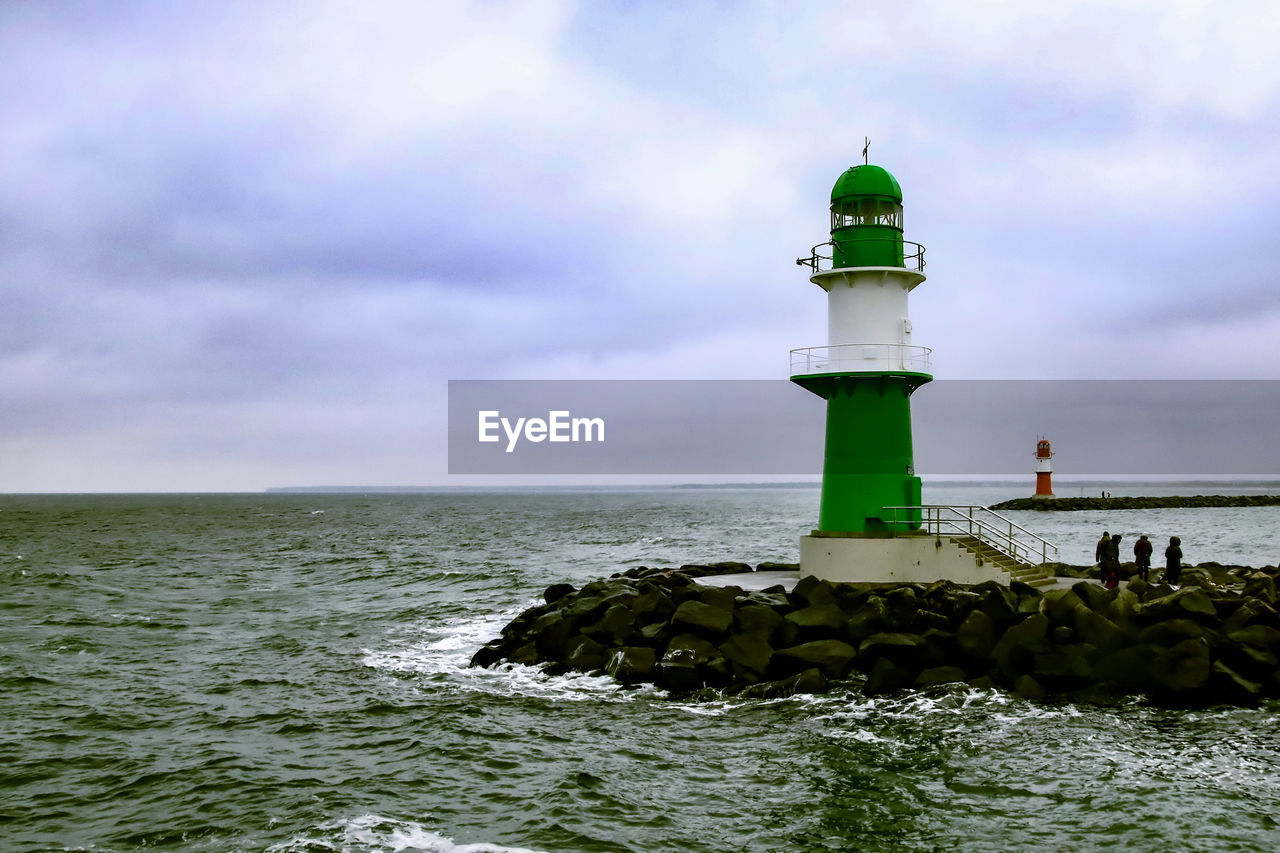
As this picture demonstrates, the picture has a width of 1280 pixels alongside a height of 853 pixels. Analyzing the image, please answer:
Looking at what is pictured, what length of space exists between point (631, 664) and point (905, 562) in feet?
18.2

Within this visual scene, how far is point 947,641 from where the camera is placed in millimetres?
15523

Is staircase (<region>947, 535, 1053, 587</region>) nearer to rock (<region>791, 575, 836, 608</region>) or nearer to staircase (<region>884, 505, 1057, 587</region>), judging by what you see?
staircase (<region>884, 505, 1057, 587</region>)

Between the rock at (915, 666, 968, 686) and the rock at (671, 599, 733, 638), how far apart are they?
309cm

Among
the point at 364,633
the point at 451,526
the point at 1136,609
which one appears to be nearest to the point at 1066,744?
the point at 1136,609

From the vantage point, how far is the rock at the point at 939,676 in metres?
15.0

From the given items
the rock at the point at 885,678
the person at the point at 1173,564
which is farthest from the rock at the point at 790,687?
the person at the point at 1173,564

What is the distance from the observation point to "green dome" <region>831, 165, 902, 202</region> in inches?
778

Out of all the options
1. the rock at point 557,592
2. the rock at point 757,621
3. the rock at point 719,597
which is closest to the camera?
the rock at point 757,621

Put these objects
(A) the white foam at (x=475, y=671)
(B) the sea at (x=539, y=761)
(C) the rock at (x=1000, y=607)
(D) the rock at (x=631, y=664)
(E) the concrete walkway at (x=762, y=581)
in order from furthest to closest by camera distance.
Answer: (E) the concrete walkway at (x=762, y=581), (D) the rock at (x=631, y=664), (A) the white foam at (x=475, y=671), (C) the rock at (x=1000, y=607), (B) the sea at (x=539, y=761)

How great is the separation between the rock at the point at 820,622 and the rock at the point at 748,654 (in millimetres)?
712

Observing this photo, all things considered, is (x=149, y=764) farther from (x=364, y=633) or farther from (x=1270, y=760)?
(x=1270, y=760)

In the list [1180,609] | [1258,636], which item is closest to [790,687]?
[1180,609]

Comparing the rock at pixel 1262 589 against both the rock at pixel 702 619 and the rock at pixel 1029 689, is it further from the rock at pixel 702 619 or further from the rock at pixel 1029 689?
the rock at pixel 702 619

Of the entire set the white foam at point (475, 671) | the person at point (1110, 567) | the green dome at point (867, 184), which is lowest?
the white foam at point (475, 671)
